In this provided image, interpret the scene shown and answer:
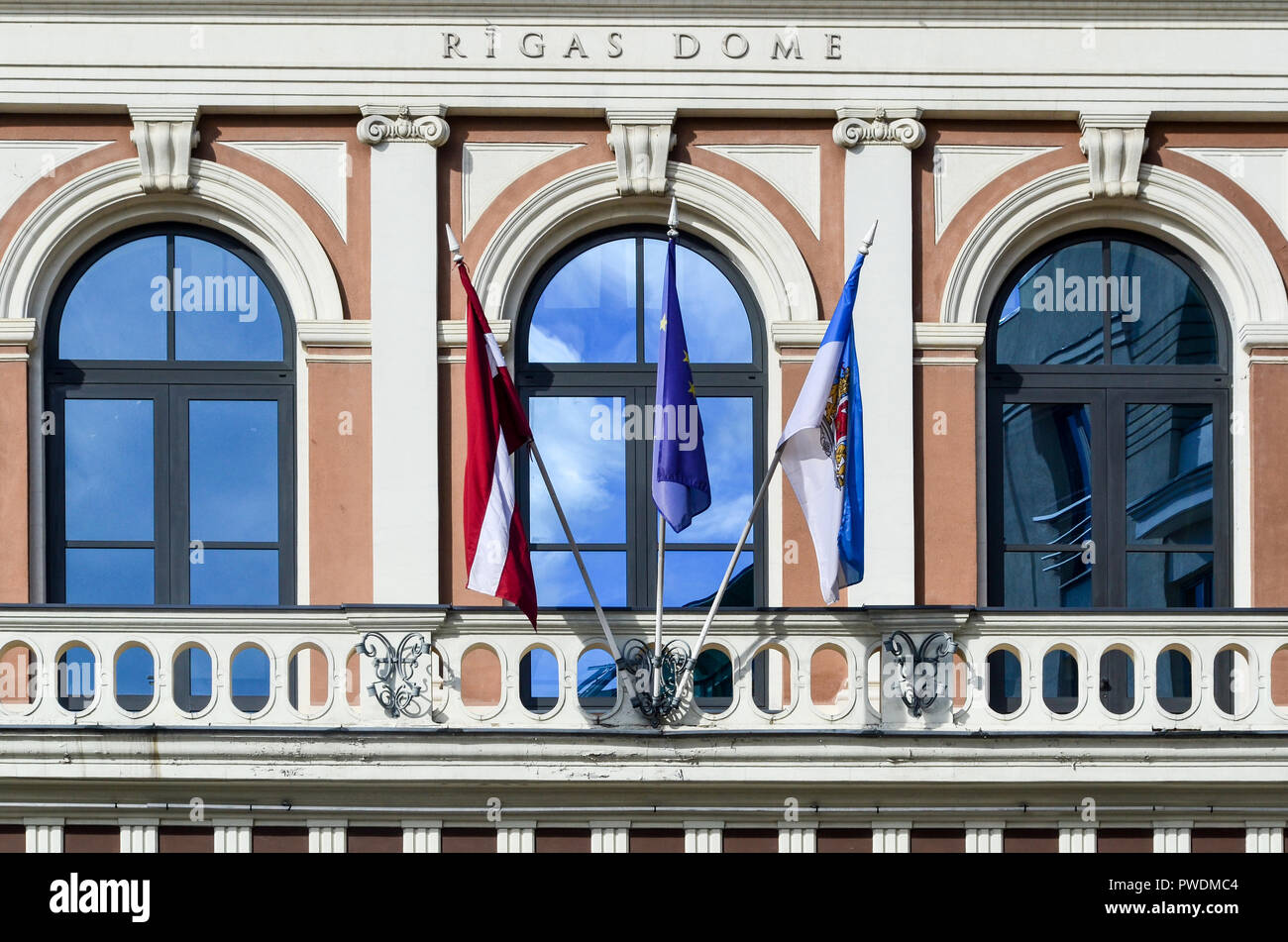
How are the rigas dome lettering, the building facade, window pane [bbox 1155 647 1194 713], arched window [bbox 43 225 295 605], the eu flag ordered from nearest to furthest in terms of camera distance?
the eu flag
the building facade
window pane [bbox 1155 647 1194 713]
arched window [bbox 43 225 295 605]
the rigas dome lettering

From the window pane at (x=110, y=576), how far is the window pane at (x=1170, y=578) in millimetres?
7781

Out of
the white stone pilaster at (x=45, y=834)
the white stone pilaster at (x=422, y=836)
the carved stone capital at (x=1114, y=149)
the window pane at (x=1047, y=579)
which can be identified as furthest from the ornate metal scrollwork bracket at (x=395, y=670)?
the carved stone capital at (x=1114, y=149)

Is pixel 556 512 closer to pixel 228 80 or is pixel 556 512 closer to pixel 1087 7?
pixel 228 80

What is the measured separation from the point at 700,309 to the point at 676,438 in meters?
1.94

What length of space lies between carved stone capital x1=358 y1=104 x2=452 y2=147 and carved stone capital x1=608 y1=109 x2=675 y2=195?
4.49 ft

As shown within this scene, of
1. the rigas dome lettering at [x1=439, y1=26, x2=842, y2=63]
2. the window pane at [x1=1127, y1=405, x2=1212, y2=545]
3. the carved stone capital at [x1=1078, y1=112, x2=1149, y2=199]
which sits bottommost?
the window pane at [x1=1127, y1=405, x2=1212, y2=545]

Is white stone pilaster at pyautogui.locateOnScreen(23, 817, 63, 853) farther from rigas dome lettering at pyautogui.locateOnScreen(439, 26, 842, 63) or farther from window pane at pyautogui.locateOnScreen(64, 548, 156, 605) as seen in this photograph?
rigas dome lettering at pyautogui.locateOnScreen(439, 26, 842, 63)

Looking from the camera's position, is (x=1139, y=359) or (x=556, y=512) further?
(x=1139, y=359)

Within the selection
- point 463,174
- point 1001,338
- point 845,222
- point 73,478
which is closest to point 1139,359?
point 1001,338

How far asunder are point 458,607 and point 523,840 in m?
1.78

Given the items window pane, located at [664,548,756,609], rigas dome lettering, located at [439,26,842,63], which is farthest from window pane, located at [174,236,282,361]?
window pane, located at [664,548,756,609]

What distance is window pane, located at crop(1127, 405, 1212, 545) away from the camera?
17406mm

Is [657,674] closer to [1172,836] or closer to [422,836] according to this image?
[422,836]

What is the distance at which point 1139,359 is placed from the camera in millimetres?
17594
